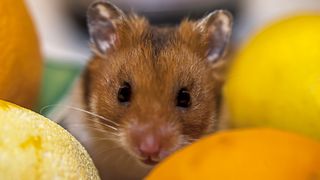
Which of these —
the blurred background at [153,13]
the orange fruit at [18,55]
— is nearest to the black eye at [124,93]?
the orange fruit at [18,55]

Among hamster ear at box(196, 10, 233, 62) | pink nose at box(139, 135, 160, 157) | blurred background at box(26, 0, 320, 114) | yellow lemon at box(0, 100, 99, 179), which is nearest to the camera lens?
yellow lemon at box(0, 100, 99, 179)

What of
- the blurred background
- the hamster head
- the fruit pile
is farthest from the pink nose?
the blurred background

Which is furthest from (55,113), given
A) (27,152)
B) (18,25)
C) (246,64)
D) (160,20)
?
(160,20)

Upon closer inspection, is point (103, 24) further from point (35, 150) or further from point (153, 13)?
point (153, 13)

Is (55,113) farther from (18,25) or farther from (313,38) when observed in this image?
(313,38)

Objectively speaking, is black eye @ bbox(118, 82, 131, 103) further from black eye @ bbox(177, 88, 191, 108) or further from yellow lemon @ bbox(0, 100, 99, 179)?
yellow lemon @ bbox(0, 100, 99, 179)

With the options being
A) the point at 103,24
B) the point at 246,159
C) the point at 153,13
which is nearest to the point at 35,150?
the point at 246,159
